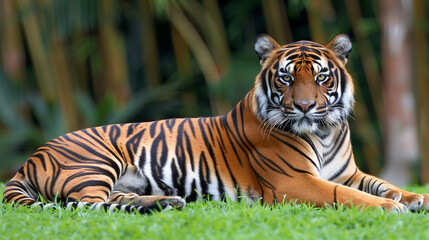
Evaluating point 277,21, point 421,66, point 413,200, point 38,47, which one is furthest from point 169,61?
point 413,200

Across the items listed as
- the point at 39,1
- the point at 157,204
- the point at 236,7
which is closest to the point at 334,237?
the point at 157,204

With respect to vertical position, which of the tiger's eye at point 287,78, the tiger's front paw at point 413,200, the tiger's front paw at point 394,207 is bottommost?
the tiger's front paw at point 413,200

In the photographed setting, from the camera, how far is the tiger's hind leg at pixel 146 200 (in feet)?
13.1

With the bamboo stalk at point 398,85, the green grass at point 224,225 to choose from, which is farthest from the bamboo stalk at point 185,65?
the green grass at point 224,225

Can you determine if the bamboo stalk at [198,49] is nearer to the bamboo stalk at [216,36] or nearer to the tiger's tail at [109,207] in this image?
Answer: the bamboo stalk at [216,36]

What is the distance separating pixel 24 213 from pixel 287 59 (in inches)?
86.5

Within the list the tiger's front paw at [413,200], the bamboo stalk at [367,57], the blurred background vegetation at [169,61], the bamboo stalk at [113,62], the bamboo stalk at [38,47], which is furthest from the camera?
the bamboo stalk at [367,57]

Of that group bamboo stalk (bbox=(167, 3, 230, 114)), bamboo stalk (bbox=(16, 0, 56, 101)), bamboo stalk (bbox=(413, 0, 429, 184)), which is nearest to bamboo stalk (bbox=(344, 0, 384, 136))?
bamboo stalk (bbox=(413, 0, 429, 184))

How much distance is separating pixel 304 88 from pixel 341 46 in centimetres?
62

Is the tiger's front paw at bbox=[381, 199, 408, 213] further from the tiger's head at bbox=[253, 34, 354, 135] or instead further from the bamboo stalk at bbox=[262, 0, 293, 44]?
the bamboo stalk at bbox=[262, 0, 293, 44]

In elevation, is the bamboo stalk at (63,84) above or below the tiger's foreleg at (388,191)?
above

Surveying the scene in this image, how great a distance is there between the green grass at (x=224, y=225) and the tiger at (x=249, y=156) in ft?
1.20

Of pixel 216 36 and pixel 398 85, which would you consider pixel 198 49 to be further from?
pixel 398 85

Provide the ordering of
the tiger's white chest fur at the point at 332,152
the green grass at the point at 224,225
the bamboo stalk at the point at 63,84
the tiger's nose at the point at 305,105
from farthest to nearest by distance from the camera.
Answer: the bamboo stalk at the point at 63,84 < the tiger's white chest fur at the point at 332,152 < the tiger's nose at the point at 305,105 < the green grass at the point at 224,225
